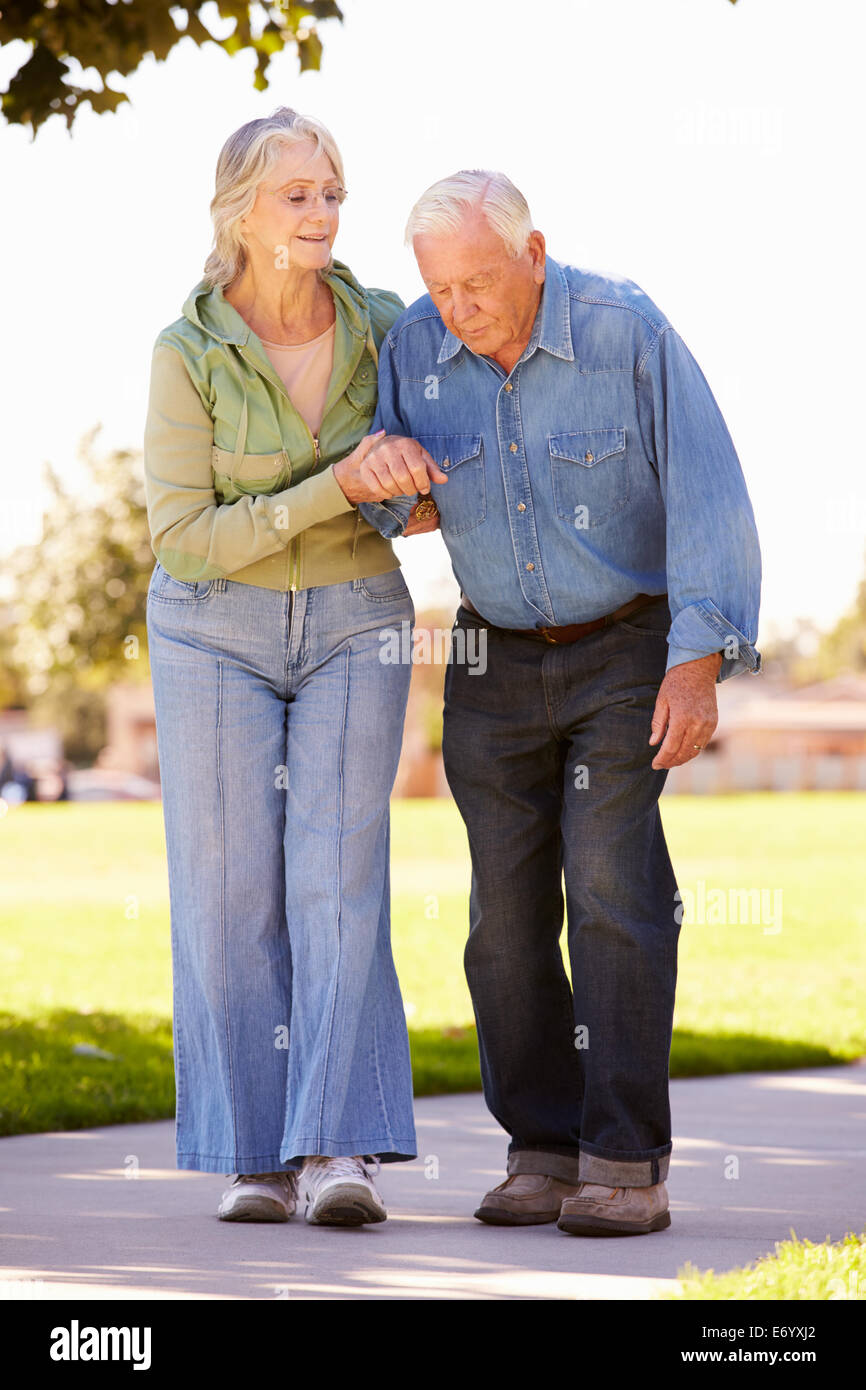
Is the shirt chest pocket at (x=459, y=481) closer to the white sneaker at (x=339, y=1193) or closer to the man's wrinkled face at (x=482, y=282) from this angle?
the man's wrinkled face at (x=482, y=282)

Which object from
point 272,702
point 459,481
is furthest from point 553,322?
point 272,702

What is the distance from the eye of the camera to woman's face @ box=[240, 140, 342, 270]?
11.3ft

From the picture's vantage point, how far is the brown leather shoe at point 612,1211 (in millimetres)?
3227

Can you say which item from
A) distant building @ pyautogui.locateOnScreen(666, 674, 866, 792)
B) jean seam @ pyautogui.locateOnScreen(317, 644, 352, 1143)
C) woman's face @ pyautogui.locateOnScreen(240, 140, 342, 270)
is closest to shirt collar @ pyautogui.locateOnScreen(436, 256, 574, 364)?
woman's face @ pyautogui.locateOnScreen(240, 140, 342, 270)

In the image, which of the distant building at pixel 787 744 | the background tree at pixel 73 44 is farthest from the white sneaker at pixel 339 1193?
the distant building at pixel 787 744

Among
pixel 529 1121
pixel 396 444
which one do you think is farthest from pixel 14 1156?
pixel 396 444

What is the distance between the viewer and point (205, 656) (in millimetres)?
3506

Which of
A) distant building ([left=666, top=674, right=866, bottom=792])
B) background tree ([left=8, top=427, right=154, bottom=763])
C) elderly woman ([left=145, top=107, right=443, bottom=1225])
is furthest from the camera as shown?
distant building ([left=666, top=674, right=866, bottom=792])

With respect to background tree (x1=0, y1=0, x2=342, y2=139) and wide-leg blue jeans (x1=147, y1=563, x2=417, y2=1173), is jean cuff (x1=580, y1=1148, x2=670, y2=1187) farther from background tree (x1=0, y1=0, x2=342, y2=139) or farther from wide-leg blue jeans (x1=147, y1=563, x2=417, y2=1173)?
background tree (x1=0, y1=0, x2=342, y2=139)

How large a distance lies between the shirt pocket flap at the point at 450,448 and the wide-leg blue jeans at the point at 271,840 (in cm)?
31
